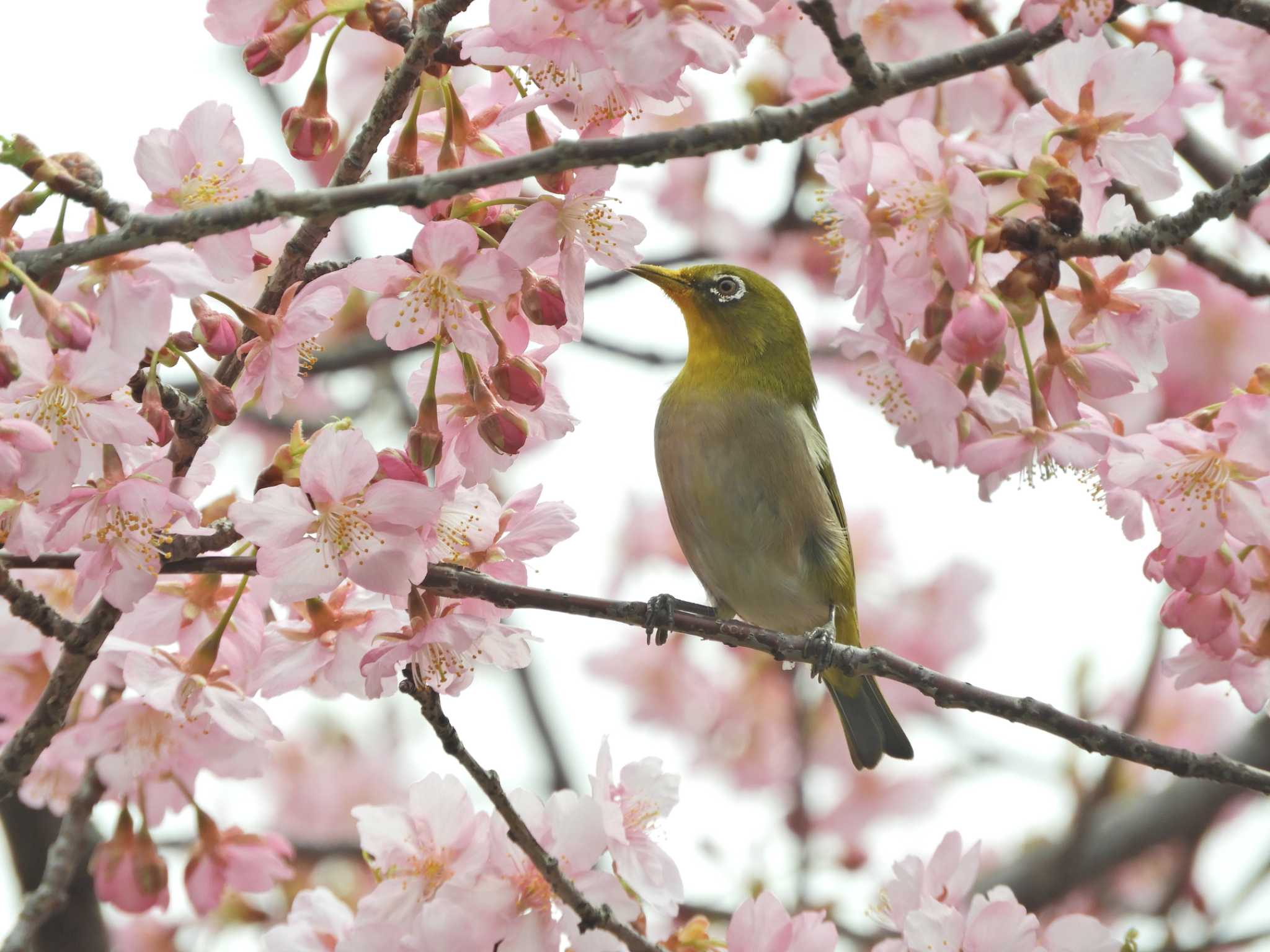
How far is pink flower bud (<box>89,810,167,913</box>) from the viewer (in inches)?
135

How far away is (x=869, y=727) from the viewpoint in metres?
4.54

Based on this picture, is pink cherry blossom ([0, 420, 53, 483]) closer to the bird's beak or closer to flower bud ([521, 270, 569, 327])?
flower bud ([521, 270, 569, 327])

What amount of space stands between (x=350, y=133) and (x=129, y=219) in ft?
14.9

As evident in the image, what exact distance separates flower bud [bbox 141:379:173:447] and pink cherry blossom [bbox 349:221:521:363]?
1.27 ft

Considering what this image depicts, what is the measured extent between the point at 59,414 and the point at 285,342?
15.7 inches

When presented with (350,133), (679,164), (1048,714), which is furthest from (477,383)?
(679,164)

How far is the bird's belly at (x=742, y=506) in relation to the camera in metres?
4.32

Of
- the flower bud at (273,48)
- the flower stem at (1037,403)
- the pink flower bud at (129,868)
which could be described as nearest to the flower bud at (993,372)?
the flower stem at (1037,403)

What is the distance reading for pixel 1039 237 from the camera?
7.81 feet

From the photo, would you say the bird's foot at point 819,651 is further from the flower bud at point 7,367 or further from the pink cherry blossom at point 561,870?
the flower bud at point 7,367

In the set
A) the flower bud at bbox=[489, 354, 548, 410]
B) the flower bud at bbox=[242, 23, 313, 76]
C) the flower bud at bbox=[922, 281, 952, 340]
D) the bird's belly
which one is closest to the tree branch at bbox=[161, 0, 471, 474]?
the flower bud at bbox=[242, 23, 313, 76]

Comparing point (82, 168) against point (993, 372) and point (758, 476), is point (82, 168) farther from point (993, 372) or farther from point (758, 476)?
point (758, 476)

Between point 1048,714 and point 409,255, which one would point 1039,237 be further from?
point 409,255

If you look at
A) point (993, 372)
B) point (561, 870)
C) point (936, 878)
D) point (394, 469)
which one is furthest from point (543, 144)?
point (936, 878)
